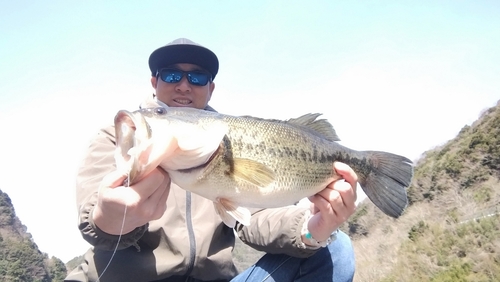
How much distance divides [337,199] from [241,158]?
0.77 meters

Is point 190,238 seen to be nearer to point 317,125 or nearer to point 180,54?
point 317,125

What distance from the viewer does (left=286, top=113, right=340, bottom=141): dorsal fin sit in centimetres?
298

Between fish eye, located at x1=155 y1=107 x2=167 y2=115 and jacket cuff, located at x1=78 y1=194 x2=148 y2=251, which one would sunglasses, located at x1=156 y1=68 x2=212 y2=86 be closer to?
jacket cuff, located at x1=78 y1=194 x2=148 y2=251

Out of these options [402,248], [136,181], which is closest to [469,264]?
[402,248]

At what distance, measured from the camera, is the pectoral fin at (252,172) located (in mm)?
2287

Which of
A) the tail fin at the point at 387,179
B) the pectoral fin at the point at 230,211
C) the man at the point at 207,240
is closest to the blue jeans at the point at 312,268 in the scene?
the man at the point at 207,240

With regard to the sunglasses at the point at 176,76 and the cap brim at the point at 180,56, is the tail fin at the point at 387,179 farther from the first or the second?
the cap brim at the point at 180,56

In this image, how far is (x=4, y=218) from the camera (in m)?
63.5

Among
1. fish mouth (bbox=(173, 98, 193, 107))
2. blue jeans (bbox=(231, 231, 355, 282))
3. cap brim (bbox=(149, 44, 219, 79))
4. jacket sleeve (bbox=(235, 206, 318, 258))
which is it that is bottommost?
blue jeans (bbox=(231, 231, 355, 282))

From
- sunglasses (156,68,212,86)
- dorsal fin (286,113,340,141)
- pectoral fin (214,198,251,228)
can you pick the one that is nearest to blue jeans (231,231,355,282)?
dorsal fin (286,113,340,141)

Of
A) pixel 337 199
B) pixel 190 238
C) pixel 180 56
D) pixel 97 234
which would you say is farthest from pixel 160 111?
pixel 180 56

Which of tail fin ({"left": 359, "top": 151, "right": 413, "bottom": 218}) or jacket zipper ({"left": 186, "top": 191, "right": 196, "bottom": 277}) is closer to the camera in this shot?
tail fin ({"left": 359, "top": 151, "right": 413, "bottom": 218})

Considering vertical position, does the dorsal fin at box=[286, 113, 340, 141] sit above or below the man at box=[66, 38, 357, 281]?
above

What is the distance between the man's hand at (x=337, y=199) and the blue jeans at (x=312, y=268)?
477 millimetres
